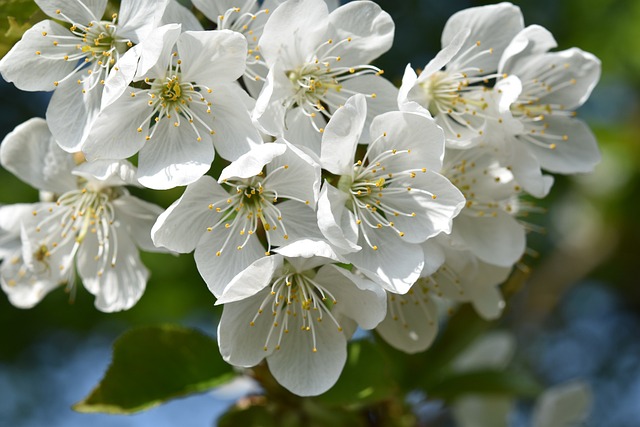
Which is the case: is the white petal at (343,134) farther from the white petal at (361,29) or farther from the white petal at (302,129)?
the white petal at (361,29)

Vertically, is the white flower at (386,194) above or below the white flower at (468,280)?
above

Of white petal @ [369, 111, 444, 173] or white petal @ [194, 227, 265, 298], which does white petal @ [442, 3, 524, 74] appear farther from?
white petal @ [194, 227, 265, 298]

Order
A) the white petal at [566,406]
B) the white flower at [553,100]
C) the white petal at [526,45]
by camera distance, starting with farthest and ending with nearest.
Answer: the white petal at [566,406] → the white flower at [553,100] → the white petal at [526,45]

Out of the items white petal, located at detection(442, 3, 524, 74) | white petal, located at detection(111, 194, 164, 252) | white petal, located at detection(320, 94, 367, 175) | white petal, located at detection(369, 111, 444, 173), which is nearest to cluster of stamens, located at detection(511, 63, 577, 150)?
white petal, located at detection(442, 3, 524, 74)

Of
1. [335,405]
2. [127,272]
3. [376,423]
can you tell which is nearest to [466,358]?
[376,423]

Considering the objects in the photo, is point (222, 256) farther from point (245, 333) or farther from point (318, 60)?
point (318, 60)

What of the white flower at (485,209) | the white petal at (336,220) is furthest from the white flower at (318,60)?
the white flower at (485,209)

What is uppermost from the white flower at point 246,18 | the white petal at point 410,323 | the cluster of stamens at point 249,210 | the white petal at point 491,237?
the white flower at point 246,18
